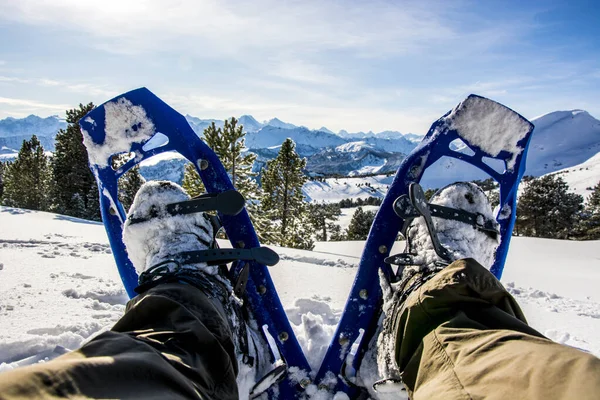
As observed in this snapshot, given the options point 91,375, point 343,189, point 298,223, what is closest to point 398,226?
point 91,375

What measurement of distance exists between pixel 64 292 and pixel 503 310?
242 centimetres

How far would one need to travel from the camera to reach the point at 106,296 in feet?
7.75

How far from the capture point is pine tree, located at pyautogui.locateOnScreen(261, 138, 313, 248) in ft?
61.7

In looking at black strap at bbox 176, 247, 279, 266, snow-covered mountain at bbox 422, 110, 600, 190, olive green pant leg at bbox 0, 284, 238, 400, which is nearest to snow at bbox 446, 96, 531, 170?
black strap at bbox 176, 247, 279, 266

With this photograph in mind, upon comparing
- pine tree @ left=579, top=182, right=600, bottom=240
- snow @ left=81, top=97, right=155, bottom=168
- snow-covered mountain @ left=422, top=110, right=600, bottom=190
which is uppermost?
snow-covered mountain @ left=422, top=110, right=600, bottom=190

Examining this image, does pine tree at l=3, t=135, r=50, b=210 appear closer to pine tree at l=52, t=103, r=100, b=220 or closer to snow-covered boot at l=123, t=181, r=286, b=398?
pine tree at l=52, t=103, r=100, b=220

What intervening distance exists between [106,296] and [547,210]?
31.3m

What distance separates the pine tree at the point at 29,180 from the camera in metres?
24.5

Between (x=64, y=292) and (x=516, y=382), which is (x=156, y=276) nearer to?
(x=64, y=292)

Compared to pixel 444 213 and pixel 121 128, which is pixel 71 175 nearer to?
pixel 121 128

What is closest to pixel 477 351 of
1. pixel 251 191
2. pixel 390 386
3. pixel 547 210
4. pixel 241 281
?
pixel 390 386

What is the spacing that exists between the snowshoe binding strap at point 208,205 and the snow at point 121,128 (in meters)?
0.55

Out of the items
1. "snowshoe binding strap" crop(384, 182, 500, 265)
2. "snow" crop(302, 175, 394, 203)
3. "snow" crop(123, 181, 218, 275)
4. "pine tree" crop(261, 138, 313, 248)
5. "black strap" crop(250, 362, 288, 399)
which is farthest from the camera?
"snow" crop(302, 175, 394, 203)

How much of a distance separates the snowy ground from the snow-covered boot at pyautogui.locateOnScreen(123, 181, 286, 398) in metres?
0.42
